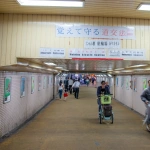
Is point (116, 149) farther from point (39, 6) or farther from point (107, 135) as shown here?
point (39, 6)

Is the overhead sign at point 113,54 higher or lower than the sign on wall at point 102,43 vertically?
lower

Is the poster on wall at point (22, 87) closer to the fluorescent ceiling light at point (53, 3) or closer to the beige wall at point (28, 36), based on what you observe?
the beige wall at point (28, 36)

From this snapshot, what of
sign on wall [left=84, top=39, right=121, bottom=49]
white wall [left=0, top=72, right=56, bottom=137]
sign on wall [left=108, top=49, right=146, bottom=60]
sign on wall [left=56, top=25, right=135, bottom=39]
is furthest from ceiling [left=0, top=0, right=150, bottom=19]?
white wall [left=0, top=72, right=56, bottom=137]

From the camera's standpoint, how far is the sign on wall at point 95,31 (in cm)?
388

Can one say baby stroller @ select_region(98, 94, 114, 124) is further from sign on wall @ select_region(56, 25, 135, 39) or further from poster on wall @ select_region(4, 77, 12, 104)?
sign on wall @ select_region(56, 25, 135, 39)

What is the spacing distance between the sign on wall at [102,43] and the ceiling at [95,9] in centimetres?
52

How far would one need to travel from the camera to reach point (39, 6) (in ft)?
11.5

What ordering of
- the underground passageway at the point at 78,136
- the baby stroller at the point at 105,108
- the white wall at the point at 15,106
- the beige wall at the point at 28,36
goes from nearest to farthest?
1. the beige wall at the point at 28,36
2. the underground passageway at the point at 78,136
3. the white wall at the point at 15,106
4. the baby stroller at the point at 105,108

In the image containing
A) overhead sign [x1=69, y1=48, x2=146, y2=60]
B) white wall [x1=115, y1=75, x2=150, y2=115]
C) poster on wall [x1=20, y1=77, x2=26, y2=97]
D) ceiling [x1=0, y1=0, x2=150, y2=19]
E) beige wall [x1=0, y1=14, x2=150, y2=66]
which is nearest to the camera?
ceiling [x1=0, y1=0, x2=150, y2=19]

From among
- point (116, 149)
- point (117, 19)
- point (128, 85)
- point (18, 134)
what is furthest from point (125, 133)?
point (128, 85)

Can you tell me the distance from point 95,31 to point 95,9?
0.51 metres

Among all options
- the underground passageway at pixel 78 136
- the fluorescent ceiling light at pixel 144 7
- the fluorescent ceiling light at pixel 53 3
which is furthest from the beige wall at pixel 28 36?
the underground passageway at pixel 78 136

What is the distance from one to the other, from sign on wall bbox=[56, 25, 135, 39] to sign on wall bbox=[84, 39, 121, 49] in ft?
0.34

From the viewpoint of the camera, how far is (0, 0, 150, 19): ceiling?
3.27 m
